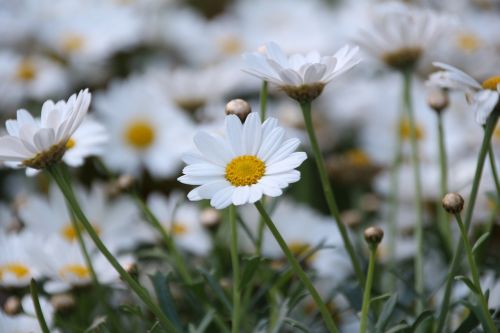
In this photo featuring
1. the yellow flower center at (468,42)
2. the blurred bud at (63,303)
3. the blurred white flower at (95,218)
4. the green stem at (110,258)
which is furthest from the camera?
the yellow flower center at (468,42)

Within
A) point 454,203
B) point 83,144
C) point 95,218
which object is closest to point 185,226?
point 95,218

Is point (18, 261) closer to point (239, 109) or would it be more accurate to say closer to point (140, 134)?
point (239, 109)

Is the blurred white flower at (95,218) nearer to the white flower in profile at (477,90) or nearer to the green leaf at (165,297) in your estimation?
the green leaf at (165,297)

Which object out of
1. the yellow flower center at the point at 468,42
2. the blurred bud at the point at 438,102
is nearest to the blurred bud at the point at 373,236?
the blurred bud at the point at 438,102

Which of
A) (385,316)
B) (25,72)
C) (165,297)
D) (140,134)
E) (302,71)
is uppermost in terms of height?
(25,72)

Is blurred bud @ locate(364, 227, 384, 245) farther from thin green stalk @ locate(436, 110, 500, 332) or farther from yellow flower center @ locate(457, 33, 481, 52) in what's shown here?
yellow flower center @ locate(457, 33, 481, 52)

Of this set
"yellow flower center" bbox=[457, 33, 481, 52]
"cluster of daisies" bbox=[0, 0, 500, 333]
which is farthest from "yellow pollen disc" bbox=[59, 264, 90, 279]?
"yellow flower center" bbox=[457, 33, 481, 52]
